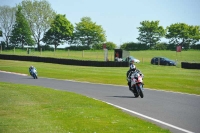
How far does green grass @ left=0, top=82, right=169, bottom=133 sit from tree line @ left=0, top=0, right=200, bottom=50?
73.3 m

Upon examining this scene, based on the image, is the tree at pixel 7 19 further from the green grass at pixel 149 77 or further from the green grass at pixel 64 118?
the green grass at pixel 64 118

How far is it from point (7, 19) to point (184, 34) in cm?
4477

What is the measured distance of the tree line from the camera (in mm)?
96188

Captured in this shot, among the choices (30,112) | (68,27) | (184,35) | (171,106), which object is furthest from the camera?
(68,27)

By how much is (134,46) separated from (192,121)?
86.1m

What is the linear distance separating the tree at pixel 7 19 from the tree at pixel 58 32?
11.5m

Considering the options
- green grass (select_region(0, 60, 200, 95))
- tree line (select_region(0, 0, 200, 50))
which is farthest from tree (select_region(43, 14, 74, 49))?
green grass (select_region(0, 60, 200, 95))

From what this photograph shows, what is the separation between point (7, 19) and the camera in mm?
87188

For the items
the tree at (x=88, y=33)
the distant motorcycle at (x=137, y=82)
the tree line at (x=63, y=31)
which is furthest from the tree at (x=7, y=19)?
the distant motorcycle at (x=137, y=82)

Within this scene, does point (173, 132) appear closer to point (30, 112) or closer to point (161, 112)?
point (161, 112)

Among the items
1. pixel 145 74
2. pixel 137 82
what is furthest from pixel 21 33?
pixel 137 82

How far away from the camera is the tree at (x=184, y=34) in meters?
102

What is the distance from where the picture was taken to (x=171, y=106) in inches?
581

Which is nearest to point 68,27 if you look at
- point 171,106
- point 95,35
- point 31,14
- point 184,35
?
point 95,35
